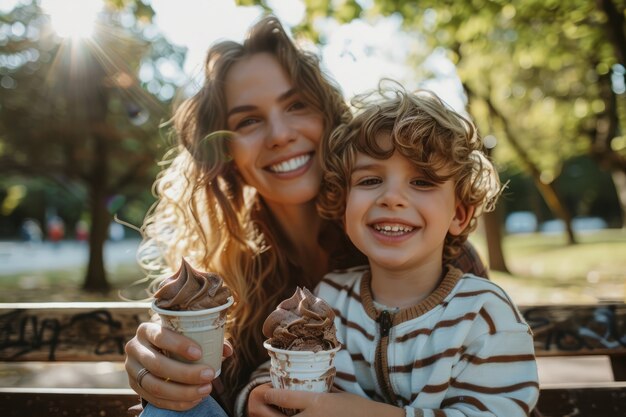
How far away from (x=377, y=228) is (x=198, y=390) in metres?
0.94

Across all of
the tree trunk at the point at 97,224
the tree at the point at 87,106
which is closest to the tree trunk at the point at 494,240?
the tree at the point at 87,106

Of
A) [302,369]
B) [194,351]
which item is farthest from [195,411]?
[302,369]

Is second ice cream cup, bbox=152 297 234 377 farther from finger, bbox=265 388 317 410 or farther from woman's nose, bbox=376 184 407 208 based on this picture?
woman's nose, bbox=376 184 407 208

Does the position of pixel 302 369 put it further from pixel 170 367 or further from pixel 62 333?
pixel 62 333

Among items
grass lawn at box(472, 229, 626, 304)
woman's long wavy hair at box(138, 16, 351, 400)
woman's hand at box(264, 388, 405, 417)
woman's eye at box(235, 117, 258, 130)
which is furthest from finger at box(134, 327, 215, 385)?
grass lawn at box(472, 229, 626, 304)

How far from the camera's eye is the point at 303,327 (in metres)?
1.73

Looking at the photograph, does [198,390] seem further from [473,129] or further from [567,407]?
[567,407]

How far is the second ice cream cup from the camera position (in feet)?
5.67

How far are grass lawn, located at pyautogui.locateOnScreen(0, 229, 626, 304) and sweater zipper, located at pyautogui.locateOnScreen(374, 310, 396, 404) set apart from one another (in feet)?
22.7

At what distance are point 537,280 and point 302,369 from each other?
12948 mm

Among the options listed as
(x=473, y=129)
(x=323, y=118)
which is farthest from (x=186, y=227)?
(x=473, y=129)

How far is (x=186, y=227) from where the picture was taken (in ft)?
9.92

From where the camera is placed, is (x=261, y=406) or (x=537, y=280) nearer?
A: (x=261, y=406)

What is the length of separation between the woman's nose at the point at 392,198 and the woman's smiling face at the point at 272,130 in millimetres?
719
